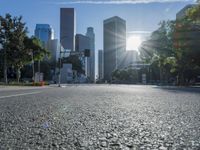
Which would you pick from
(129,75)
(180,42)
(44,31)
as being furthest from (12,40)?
(129,75)

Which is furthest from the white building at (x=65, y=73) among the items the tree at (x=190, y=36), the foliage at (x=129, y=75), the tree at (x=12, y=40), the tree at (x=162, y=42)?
the tree at (x=190, y=36)

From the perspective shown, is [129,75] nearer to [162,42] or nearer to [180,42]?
[162,42]

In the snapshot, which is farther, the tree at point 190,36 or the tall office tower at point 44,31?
the tall office tower at point 44,31

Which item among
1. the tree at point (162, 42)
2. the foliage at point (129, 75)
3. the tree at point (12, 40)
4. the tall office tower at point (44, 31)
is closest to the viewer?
the tree at point (12, 40)

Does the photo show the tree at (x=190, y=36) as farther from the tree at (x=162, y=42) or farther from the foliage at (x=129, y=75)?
the foliage at (x=129, y=75)

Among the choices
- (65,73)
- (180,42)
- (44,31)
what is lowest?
(65,73)

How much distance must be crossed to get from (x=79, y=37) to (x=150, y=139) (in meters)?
193

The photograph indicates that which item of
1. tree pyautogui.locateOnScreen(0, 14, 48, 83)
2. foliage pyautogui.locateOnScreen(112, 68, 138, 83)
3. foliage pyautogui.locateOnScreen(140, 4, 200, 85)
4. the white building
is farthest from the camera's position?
foliage pyautogui.locateOnScreen(112, 68, 138, 83)

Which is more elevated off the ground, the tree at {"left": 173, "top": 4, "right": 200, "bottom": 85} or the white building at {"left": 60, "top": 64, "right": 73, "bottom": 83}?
the tree at {"left": 173, "top": 4, "right": 200, "bottom": 85}

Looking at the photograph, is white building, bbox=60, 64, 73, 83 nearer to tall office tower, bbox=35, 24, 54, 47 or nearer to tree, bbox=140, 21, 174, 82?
tall office tower, bbox=35, 24, 54, 47

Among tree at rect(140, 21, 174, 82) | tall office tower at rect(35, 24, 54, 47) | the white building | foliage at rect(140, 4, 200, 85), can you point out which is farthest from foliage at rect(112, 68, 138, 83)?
tree at rect(140, 21, 174, 82)

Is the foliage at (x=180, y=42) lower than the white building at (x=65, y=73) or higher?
higher

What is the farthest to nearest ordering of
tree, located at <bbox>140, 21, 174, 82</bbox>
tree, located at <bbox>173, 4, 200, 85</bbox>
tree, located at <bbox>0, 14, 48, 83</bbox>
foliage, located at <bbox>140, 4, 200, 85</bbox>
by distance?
tree, located at <bbox>140, 21, 174, 82</bbox> < tree, located at <bbox>0, 14, 48, 83</bbox> < foliage, located at <bbox>140, 4, 200, 85</bbox> < tree, located at <bbox>173, 4, 200, 85</bbox>

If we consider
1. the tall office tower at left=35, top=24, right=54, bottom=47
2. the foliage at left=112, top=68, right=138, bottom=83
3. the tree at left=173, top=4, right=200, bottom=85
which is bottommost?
the foliage at left=112, top=68, right=138, bottom=83
